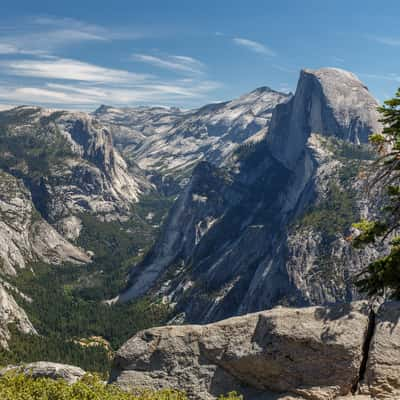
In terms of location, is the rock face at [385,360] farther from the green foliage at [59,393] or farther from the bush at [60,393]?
the green foliage at [59,393]

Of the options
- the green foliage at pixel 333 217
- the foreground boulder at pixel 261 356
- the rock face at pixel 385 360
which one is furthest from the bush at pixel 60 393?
the green foliage at pixel 333 217

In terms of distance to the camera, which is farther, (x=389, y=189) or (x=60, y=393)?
(x=389, y=189)

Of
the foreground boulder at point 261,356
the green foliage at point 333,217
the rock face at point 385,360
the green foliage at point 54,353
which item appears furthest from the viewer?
the green foliage at point 333,217

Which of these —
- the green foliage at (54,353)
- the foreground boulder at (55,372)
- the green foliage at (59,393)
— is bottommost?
the green foliage at (54,353)

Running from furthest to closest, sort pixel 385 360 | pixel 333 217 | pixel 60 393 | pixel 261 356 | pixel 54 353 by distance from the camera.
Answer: pixel 333 217 < pixel 54 353 < pixel 261 356 < pixel 385 360 < pixel 60 393

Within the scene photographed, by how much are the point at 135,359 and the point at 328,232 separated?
507 feet

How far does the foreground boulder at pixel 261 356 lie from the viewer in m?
28.5

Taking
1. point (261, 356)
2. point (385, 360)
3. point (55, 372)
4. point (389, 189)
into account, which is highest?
point (389, 189)

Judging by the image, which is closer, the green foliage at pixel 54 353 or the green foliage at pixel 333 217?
the green foliage at pixel 54 353

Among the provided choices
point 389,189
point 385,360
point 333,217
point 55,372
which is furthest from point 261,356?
point 333,217

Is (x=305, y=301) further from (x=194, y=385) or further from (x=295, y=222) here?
(x=194, y=385)

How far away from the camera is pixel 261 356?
30641 millimetres

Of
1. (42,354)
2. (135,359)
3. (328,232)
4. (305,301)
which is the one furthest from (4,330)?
(135,359)

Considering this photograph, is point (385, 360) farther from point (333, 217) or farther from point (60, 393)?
point (333, 217)
